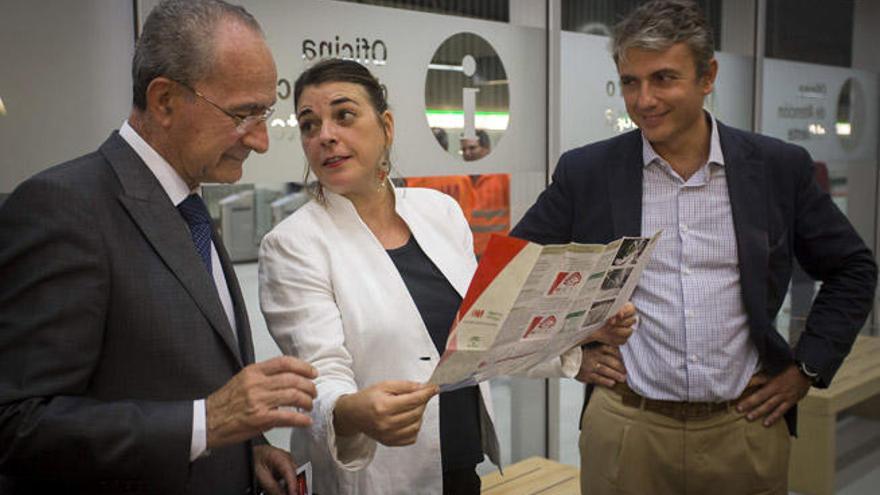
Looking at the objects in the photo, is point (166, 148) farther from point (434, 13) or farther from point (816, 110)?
point (816, 110)

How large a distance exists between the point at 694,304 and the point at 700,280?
0.21 ft

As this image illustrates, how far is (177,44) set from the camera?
4.74ft

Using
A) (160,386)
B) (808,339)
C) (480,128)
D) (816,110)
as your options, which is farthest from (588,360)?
(816,110)

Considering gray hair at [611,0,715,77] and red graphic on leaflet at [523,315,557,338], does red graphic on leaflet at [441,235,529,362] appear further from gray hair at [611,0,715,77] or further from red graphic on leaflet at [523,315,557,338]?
gray hair at [611,0,715,77]

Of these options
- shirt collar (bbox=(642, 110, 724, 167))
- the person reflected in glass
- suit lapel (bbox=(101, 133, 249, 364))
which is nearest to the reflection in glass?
the person reflected in glass

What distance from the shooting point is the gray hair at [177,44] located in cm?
145

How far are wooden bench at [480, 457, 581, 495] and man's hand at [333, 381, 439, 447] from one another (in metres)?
2.11

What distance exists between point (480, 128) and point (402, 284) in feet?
6.46

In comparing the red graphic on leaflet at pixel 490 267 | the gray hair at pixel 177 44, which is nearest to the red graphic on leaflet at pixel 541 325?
the red graphic on leaflet at pixel 490 267

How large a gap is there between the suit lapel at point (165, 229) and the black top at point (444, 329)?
535 mm

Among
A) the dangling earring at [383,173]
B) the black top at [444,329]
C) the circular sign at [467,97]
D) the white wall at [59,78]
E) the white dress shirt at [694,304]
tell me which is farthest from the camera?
the circular sign at [467,97]

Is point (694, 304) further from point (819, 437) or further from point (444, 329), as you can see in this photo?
point (819, 437)

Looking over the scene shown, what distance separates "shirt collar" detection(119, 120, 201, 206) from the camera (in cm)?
148

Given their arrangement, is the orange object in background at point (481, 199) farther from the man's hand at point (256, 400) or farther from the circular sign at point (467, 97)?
the man's hand at point (256, 400)
